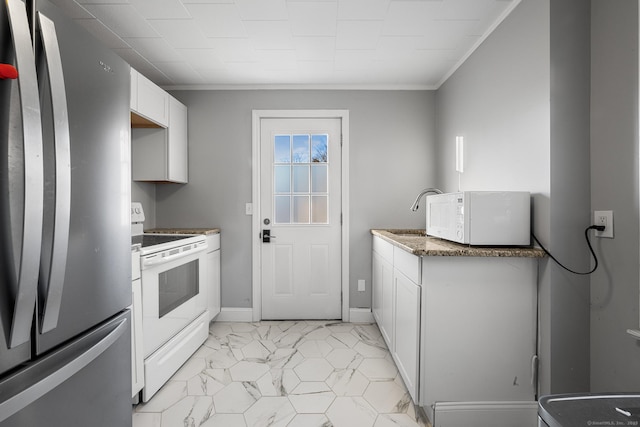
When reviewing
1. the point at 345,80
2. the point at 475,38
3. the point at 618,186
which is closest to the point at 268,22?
the point at 345,80

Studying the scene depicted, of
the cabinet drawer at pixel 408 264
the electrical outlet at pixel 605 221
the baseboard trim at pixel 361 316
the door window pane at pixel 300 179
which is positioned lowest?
the baseboard trim at pixel 361 316

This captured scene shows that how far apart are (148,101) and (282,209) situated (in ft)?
4.71

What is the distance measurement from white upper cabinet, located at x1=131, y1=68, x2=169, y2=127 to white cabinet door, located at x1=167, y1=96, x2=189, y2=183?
0.11 m

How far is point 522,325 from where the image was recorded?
5.26ft

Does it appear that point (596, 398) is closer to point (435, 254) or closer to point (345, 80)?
point (435, 254)

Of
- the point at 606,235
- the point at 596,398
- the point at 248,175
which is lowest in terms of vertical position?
the point at 596,398

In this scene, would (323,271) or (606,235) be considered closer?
(606,235)

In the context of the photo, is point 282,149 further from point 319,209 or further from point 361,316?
point 361,316

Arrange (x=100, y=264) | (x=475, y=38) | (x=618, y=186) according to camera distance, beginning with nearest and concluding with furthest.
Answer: (x=100, y=264), (x=618, y=186), (x=475, y=38)

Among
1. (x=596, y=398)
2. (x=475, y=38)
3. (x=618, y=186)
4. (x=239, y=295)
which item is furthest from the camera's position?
(x=239, y=295)

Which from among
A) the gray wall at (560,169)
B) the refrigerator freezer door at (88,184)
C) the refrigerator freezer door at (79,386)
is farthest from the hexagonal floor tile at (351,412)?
the refrigerator freezer door at (88,184)

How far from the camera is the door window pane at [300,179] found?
10.2ft

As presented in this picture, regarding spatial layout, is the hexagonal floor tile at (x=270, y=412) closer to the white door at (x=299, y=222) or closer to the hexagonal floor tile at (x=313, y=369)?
the hexagonal floor tile at (x=313, y=369)

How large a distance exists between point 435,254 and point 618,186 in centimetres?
85
